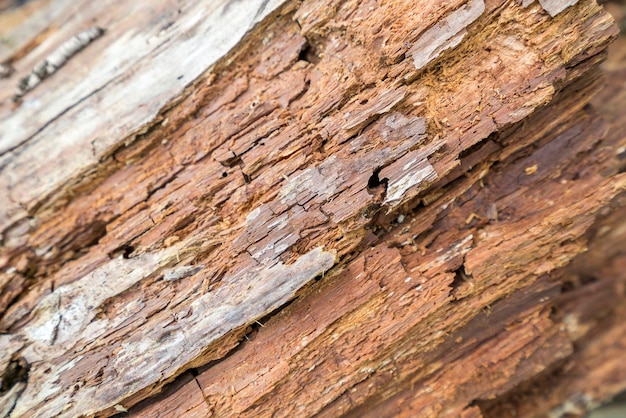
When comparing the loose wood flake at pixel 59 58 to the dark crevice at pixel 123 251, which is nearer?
the dark crevice at pixel 123 251

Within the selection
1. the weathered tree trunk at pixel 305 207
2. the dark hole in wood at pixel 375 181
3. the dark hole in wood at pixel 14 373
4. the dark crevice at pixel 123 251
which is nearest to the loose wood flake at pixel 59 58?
the weathered tree trunk at pixel 305 207

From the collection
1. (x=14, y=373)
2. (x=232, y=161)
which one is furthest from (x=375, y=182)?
(x=14, y=373)

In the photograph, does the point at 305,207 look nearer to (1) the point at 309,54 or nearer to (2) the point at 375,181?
(2) the point at 375,181

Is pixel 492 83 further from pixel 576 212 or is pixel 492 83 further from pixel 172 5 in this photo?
pixel 172 5

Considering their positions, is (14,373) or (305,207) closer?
(305,207)

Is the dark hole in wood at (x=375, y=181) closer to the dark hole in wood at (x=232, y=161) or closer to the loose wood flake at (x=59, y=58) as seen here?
the dark hole in wood at (x=232, y=161)

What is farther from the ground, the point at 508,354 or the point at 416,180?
the point at 416,180

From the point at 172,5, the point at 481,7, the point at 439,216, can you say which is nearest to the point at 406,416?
the point at 439,216

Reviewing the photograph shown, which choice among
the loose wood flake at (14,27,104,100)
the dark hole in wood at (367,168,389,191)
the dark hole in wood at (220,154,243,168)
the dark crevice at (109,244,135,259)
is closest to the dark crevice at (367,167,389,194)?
the dark hole in wood at (367,168,389,191)
